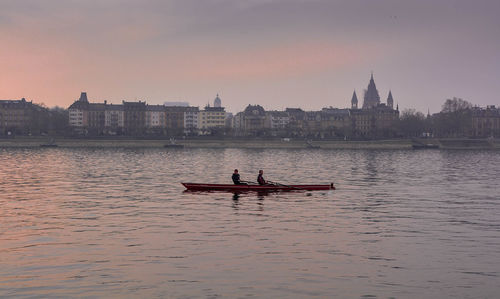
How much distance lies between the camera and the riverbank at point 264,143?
176 m

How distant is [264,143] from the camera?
611 feet

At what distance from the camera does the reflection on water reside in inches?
741

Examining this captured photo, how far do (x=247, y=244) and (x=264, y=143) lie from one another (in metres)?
161

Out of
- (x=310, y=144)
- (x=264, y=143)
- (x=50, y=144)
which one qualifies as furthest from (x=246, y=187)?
(x=264, y=143)

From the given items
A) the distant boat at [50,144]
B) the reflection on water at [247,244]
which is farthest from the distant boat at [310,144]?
the reflection on water at [247,244]

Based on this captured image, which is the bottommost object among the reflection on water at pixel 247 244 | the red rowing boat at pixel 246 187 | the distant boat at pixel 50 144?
the reflection on water at pixel 247 244

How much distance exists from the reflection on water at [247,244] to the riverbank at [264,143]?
13127cm

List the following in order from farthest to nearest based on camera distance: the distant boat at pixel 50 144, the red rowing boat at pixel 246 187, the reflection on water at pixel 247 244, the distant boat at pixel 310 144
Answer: the distant boat at pixel 310 144 → the distant boat at pixel 50 144 → the red rowing boat at pixel 246 187 → the reflection on water at pixel 247 244

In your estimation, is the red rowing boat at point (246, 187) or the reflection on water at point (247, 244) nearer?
the reflection on water at point (247, 244)

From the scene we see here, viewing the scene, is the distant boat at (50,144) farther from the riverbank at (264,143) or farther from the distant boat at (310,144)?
the distant boat at (310,144)

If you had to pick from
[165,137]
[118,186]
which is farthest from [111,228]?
[165,137]

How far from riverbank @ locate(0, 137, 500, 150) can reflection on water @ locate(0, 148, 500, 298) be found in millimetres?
131265

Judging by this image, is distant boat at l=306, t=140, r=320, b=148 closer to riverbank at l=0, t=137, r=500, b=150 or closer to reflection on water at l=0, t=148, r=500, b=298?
riverbank at l=0, t=137, r=500, b=150

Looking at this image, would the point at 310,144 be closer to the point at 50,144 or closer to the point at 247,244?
the point at 50,144
